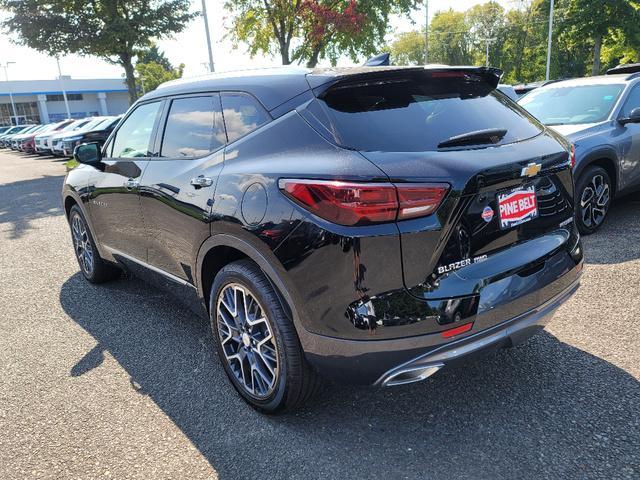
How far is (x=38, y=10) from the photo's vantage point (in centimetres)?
1850

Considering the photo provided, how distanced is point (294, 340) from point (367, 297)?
0.50 m

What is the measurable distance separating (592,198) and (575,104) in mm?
1422

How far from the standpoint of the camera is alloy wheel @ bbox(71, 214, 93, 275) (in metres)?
4.99

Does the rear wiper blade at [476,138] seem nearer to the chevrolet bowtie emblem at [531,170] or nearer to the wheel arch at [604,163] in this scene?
the chevrolet bowtie emblem at [531,170]

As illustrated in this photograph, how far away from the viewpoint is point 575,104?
20.6 ft

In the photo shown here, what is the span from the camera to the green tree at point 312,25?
19.1 meters

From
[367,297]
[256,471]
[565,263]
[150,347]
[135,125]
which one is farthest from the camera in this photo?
[135,125]

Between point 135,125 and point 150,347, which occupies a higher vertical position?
point 135,125

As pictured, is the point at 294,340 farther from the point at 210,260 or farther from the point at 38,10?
the point at 38,10

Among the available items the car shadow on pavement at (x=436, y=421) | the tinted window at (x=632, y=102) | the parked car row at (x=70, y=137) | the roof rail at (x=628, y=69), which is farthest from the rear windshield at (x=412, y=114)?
the parked car row at (x=70, y=137)

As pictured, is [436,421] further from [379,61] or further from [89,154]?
[89,154]

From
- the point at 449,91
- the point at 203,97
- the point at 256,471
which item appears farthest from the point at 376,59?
the point at 256,471

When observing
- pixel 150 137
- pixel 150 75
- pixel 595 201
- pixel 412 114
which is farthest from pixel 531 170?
pixel 150 75

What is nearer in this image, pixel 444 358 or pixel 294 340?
pixel 444 358
